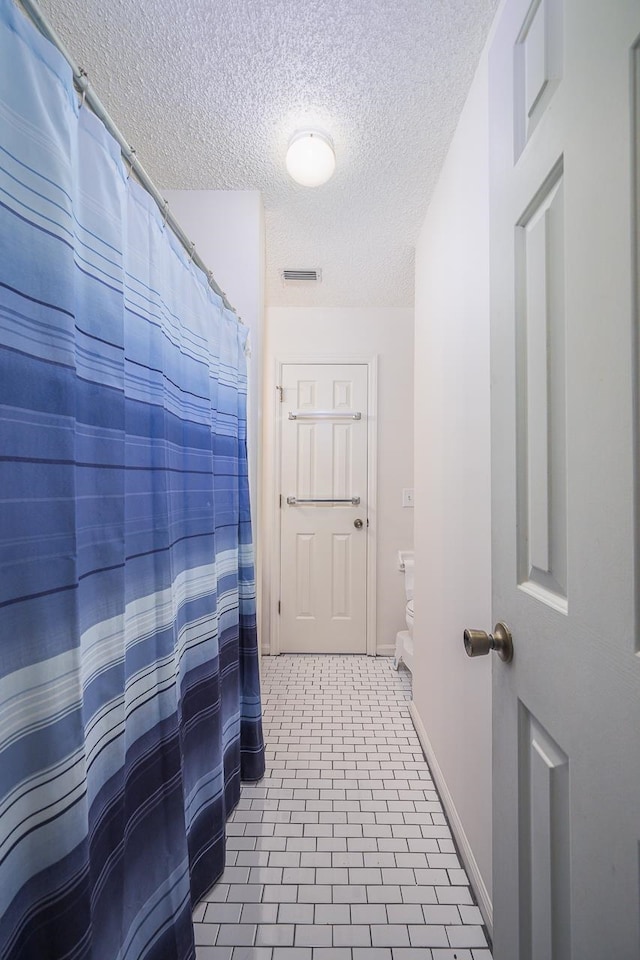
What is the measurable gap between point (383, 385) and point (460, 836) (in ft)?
7.87

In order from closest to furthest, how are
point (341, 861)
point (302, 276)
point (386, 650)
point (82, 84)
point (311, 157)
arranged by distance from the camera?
point (82, 84)
point (341, 861)
point (311, 157)
point (302, 276)
point (386, 650)

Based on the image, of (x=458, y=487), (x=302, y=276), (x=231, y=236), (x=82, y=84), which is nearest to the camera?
(x=82, y=84)

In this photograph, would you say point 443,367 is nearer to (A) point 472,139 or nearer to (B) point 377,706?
(A) point 472,139

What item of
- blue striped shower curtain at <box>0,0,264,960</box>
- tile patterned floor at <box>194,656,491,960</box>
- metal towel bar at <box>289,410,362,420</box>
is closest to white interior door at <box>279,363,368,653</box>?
metal towel bar at <box>289,410,362,420</box>

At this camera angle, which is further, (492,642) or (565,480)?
(492,642)

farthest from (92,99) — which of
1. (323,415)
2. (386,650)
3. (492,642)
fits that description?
(386,650)

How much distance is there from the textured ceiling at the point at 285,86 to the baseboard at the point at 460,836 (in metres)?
2.31

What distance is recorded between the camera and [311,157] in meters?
1.47

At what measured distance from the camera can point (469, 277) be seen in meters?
1.25

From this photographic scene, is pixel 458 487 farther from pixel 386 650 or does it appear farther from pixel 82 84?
pixel 386 650

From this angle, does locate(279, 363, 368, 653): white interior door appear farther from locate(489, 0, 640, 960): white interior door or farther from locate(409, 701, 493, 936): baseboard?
locate(489, 0, 640, 960): white interior door

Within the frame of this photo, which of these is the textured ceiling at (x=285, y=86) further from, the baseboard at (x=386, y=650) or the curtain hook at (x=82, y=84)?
the baseboard at (x=386, y=650)

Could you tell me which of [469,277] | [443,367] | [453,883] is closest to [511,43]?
[469,277]

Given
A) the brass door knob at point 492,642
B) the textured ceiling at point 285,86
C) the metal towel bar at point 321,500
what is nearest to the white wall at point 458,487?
the textured ceiling at point 285,86
